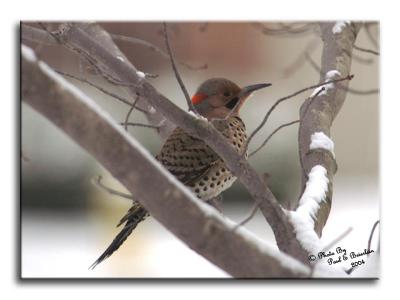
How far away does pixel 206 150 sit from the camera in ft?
7.09

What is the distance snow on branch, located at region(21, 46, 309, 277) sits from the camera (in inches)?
61.6

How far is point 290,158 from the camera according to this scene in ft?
7.36

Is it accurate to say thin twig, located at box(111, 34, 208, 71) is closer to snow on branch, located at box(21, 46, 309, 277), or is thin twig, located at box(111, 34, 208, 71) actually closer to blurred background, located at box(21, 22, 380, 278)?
blurred background, located at box(21, 22, 380, 278)

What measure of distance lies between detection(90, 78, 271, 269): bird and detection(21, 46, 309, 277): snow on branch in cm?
48

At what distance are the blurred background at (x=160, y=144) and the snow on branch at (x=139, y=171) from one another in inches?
18.7

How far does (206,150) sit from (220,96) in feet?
0.73

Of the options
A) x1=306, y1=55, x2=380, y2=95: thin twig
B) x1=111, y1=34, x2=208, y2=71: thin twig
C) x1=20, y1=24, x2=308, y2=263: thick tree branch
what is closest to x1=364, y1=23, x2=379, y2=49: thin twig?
x1=306, y1=55, x2=380, y2=95: thin twig

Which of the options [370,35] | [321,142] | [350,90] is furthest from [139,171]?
Answer: [370,35]

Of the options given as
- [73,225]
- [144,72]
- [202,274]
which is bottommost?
[202,274]

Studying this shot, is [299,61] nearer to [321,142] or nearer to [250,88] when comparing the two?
[250,88]

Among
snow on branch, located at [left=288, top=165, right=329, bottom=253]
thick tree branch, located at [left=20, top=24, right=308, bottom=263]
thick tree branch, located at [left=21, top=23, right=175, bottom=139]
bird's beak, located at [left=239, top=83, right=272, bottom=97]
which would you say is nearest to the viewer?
thick tree branch, located at [left=20, top=24, right=308, bottom=263]

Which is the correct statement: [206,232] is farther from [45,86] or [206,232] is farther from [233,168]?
[45,86]
